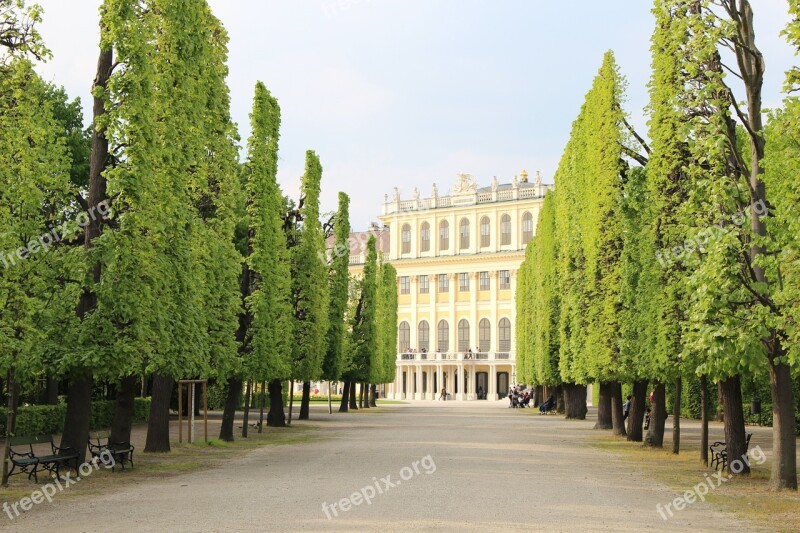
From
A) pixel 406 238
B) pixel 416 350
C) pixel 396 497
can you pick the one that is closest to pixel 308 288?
pixel 396 497

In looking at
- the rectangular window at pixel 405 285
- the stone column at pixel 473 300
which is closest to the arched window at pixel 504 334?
the stone column at pixel 473 300

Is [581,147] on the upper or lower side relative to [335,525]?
upper

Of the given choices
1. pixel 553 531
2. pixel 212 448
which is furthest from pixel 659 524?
pixel 212 448

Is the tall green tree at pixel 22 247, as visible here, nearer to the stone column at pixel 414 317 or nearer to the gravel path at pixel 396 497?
the gravel path at pixel 396 497

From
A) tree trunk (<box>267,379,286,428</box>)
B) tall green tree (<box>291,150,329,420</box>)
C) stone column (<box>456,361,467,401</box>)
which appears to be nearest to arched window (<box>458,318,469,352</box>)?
stone column (<box>456,361,467,401</box>)

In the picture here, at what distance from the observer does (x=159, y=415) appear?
871 inches

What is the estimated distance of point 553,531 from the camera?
11.2 meters

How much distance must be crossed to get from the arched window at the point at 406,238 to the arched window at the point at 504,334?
13.7m

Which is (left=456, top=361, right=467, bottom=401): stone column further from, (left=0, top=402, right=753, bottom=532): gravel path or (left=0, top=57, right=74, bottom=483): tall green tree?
(left=0, top=57, right=74, bottom=483): tall green tree

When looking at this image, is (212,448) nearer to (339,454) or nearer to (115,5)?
(339,454)

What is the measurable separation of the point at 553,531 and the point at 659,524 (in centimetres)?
162

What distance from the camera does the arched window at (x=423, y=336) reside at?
10162 centimetres

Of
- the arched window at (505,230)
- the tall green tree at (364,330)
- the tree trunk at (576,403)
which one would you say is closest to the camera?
the tree trunk at (576,403)

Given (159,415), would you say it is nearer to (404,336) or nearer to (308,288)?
(308,288)
